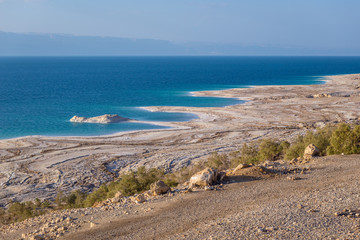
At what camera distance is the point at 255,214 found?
1111 cm

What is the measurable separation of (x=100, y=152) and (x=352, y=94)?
4635 centimetres

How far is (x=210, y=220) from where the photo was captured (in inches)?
434

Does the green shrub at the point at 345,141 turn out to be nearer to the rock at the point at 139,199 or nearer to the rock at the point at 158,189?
the rock at the point at 158,189

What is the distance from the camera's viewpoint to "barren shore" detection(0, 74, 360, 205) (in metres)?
24.4

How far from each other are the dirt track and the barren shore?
38.6 feet

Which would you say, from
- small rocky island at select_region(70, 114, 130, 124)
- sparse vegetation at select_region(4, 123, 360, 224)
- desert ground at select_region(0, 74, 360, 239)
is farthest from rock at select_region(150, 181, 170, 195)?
small rocky island at select_region(70, 114, 130, 124)

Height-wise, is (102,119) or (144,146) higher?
(102,119)

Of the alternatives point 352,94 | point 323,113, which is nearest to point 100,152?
point 323,113

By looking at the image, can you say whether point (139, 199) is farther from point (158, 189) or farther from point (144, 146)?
point (144, 146)

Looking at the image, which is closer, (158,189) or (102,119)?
(158,189)

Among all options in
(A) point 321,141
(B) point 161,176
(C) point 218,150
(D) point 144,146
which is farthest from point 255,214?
(D) point 144,146

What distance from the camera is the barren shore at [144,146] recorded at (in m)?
24.4

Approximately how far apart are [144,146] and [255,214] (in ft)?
73.6

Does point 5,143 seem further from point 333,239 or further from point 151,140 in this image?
point 333,239
